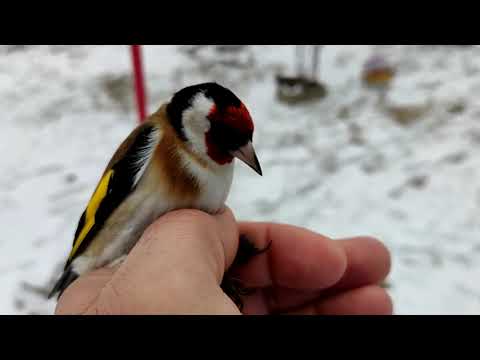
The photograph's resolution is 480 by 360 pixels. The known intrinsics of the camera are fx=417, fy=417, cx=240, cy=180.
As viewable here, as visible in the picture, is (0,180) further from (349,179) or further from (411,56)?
(411,56)

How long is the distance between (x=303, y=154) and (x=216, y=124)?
2.10 meters

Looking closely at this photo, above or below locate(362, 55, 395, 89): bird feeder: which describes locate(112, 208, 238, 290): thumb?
above

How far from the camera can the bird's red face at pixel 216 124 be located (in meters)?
1.26

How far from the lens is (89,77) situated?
4.34 meters

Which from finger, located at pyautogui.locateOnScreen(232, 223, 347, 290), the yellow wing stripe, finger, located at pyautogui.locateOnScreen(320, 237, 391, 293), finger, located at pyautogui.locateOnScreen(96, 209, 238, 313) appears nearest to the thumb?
finger, located at pyautogui.locateOnScreen(96, 209, 238, 313)

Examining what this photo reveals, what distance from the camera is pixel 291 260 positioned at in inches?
66.3

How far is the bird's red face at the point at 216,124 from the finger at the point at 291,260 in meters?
0.50

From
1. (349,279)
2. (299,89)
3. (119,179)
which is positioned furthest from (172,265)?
(299,89)

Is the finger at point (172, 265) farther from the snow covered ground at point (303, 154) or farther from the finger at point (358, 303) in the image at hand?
the snow covered ground at point (303, 154)

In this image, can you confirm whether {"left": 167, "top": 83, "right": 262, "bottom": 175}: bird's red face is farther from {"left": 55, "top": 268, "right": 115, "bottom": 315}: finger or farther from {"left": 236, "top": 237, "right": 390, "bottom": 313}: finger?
{"left": 236, "top": 237, "right": 390, "bottom": 313}: finger

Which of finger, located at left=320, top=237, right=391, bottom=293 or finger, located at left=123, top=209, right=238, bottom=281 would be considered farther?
finger, located at left=320, top=237, right=391, bottom=293

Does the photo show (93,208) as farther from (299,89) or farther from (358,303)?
(299,89)

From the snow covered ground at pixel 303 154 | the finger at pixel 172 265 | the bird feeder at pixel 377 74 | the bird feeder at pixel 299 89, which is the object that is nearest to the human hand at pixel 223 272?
the finger at pixel 172 265

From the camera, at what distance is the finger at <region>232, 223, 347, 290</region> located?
64.2 inches
